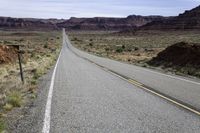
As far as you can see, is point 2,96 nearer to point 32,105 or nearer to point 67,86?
point 32,105

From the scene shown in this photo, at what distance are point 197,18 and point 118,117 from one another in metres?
165

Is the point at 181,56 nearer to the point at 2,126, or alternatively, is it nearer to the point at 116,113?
the point at 116,113

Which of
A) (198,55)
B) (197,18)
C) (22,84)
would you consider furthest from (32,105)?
(197,18)

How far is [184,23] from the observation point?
566 feet

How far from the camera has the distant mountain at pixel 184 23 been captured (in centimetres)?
16396

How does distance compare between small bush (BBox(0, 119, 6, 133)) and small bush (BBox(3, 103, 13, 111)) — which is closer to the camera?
small bush (BBox(0, 119, 6, 133))

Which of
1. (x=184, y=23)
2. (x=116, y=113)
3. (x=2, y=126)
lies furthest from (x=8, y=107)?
(x=184, y=23)

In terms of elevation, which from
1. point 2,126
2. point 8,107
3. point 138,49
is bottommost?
point 138,49

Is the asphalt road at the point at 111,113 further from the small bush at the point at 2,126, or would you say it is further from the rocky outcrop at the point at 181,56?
the rocky outcrop at the point at 181,56

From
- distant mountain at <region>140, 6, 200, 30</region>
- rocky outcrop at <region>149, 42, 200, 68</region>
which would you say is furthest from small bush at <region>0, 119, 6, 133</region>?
distant mountain at <region>140, 6, 200, 30</region>

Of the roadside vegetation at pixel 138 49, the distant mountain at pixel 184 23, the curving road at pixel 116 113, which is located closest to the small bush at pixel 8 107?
the curving road at pixel 116 113

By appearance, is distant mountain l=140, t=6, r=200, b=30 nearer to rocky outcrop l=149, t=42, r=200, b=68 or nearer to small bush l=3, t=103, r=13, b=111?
rocky outcrop l=149, t=42, r=200, b=68

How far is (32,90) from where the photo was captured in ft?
47.6

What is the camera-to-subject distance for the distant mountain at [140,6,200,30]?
163962 millimetres
